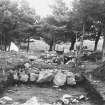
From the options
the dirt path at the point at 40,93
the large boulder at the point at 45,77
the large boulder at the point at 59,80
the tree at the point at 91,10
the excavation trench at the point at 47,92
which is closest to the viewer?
the excavation trench at the point at 47,92

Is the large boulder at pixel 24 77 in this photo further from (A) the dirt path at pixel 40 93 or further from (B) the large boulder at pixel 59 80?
(B) the large boulder at pixel 59 80

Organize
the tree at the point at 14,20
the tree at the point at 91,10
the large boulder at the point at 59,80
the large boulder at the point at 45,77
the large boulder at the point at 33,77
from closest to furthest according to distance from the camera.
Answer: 1. the large boulder at the point at 59,80
2. the large boulder at the point at 45,77
3. the large boulder at the point at 33,77
4. the tree at the point at 91,10
5. the tree at the point at 14,20

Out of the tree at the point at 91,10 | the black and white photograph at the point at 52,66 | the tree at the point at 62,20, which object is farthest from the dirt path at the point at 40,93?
the tree at the point at 62,20

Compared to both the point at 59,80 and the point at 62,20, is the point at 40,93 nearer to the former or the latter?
the point at 59,80

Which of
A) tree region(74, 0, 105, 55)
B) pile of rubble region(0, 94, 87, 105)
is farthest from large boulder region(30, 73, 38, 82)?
tree region(74, 0, 105, 55)

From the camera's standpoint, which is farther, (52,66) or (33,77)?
(52,66)

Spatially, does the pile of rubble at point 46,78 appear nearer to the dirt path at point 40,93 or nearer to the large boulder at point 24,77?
the large boulder at point 24,77

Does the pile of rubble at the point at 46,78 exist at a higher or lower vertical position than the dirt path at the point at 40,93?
higher

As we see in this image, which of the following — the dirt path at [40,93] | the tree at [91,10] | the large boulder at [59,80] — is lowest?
the dirt path at [40,93]

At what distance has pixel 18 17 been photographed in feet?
86.7

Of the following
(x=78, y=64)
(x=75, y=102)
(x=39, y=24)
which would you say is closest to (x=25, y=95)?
(x=75, y=102)

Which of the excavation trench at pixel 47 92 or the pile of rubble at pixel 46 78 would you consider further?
the pile of rubble at pixel 46 78

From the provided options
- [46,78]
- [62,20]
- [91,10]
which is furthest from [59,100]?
[62,20]

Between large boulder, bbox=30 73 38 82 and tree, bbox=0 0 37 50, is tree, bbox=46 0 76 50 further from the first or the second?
large boulder, bbox=30 73 38 82
